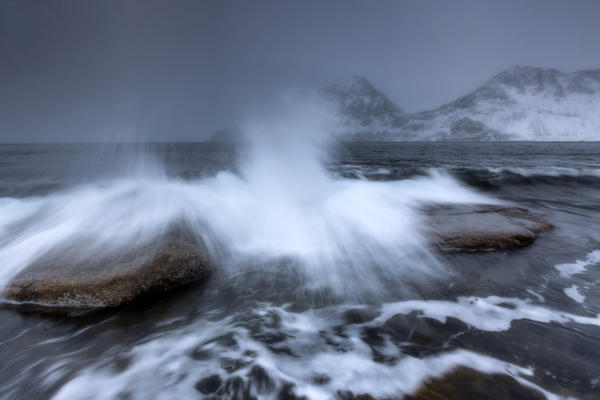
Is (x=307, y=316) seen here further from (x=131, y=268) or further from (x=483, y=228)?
(x=483, y=228)

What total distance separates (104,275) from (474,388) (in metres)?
4.71

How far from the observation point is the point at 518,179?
13.3 metres

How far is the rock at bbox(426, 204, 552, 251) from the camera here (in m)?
4.98

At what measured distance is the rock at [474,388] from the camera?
2.03 metres

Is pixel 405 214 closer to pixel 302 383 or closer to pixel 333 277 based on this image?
pixel 333 277

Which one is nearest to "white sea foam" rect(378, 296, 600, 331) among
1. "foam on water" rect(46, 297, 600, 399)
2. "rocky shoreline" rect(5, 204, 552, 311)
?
"foam on water" rect(46, 297, 600, 399)

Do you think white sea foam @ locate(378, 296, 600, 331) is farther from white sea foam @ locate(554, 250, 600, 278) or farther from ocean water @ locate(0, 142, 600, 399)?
white sea foam @ locate(554, 250, 600, 278)

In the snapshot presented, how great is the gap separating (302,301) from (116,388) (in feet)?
7.39

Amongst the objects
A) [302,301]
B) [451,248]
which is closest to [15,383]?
[302,301]

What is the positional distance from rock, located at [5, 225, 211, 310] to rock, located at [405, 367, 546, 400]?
3596mm

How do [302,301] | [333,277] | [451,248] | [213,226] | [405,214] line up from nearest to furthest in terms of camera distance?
[302,301], [333,277], [451,248], [213,226], [405,214]

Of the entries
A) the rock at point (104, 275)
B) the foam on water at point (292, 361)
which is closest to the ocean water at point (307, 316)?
the foam on water at point (292, 361)

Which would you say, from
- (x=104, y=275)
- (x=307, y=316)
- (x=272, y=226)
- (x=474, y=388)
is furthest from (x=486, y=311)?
(x=104, y=275)

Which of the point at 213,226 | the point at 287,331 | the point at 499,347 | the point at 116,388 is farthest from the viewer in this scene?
the point at 213,226
